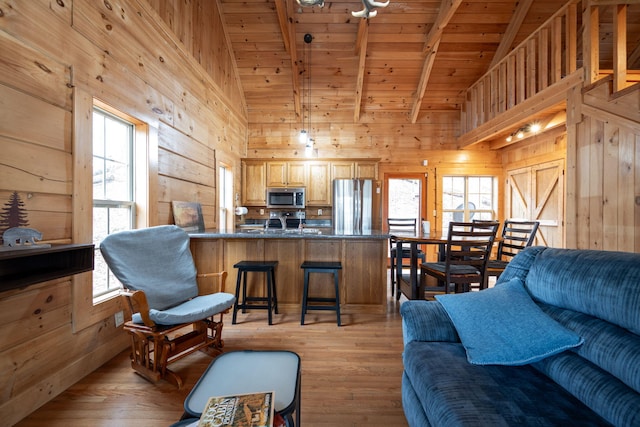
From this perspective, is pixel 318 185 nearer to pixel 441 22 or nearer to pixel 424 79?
pixel 424 79

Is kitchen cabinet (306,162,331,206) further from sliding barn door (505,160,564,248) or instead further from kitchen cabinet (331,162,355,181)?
sliding barn door (505,160,564,248)

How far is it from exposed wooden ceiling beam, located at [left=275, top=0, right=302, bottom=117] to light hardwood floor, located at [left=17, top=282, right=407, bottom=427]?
4185mm

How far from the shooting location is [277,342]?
235 centimetres

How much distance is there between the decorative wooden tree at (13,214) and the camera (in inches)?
55.6

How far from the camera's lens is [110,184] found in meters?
2.25

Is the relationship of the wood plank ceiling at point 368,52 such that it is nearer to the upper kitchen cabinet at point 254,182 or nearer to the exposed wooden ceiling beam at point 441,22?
the exposed wooden ceiling beam at point 441,22

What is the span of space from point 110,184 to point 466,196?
6118mm

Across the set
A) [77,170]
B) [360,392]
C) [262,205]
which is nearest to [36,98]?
[77,170]

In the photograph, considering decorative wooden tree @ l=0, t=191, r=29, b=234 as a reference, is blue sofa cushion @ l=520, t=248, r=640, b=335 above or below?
below

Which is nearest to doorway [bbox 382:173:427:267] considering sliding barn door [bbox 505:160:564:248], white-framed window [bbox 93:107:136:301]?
sliding barn door [bbox 505:160:564:248]

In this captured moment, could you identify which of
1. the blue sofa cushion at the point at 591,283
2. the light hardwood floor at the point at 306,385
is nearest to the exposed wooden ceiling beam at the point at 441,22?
the blue sofa cushion at the point at 591,283

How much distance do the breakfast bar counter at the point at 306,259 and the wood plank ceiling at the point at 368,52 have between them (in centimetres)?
331

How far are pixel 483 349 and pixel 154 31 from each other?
3.66 meters

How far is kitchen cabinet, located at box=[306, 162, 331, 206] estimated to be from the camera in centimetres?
539
